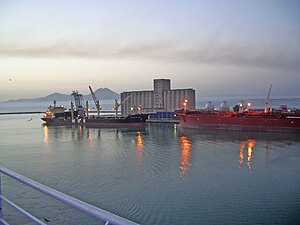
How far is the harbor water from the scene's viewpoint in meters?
4.18

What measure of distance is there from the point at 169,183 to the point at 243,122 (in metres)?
11.2

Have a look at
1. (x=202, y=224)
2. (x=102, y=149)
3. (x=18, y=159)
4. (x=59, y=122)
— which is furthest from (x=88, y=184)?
(x=59, y=122)

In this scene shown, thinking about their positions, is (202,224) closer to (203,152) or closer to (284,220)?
(284,220)

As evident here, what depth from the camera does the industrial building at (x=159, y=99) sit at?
105 ft

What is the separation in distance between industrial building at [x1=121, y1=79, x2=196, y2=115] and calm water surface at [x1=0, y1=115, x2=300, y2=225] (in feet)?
69.8

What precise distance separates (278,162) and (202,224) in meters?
4.96

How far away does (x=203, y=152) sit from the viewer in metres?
9.88

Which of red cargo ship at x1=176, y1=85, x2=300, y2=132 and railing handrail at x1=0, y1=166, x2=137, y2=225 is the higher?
railing handrail at x1=0, y1=166, x2=137, y2=225

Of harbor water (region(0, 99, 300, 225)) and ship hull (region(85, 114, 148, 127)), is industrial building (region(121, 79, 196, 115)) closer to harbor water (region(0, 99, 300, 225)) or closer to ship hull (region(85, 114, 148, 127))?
ship hull (region(85, 114, 148, 127))

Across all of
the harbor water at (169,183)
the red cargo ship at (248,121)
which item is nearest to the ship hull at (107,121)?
the red cargo ship at (248,121)

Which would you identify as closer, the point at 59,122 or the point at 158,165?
the point at 158,165

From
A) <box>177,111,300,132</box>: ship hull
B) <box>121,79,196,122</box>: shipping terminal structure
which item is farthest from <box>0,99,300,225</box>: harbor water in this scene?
<box>121,79,196,122</box>: shipping terminal structure

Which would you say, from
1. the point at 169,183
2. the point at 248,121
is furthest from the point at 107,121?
the point at 169,183

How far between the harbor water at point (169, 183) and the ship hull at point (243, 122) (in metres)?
4.37
